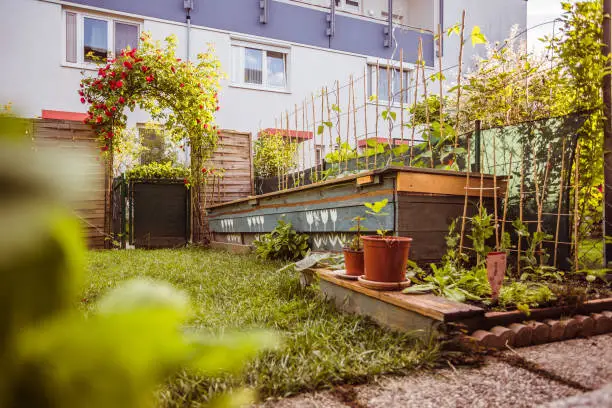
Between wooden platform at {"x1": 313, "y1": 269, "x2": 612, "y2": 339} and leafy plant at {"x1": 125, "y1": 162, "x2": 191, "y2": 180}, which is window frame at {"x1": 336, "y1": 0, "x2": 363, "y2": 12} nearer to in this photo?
leafy plant at {"x1": 125, "y1": 162, "x2": 191, "y2": 180}

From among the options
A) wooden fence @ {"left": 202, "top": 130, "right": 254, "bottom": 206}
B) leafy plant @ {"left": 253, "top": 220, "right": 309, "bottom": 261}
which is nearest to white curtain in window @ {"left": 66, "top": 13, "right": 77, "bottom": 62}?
wooden fence @ {"left": 202, "top": 130, "right": 254, "bottom": 206}

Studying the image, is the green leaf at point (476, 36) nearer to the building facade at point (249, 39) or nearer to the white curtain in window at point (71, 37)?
the building facade at point (249, 39)

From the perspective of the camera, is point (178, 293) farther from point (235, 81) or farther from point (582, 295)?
point (235, 81)

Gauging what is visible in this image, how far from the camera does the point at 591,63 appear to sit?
294cm

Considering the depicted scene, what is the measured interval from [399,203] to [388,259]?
75cm

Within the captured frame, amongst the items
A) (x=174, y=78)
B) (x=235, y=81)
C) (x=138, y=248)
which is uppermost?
(x=235, y=81)

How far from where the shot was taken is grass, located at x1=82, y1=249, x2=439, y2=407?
4.20 feet

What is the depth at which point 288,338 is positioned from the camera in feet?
5.56

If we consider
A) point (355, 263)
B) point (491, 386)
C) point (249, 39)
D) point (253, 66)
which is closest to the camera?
point (491, 386)

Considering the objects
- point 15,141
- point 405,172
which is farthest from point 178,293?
point 405,172

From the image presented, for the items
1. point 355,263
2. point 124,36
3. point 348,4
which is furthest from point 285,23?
point 355,263

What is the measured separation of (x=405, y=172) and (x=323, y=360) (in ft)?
5.03

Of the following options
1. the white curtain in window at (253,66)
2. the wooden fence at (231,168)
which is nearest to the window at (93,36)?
the white curtain in window at (253,66)

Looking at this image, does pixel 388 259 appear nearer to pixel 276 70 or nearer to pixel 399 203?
pixel 399 203
